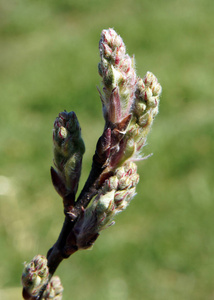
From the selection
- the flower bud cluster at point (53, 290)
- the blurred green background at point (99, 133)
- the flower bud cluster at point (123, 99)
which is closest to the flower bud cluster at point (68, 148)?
the flower bud cluster at point (123, 99)

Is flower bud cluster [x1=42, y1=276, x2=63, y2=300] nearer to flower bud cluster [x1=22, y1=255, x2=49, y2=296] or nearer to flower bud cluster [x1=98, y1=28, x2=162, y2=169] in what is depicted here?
flower bud cluster [x1=22, y1=255, x2=49, y2=296]

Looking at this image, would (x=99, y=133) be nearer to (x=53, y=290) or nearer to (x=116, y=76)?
(x=53, y=290)

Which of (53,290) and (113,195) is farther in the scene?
(53,290)

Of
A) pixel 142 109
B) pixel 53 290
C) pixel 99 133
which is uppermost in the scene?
pixel 99 133

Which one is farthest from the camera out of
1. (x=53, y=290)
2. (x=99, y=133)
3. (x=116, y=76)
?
(x=99, y=133)

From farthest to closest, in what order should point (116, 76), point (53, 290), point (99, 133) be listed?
point (99, 133), point (53, 290), point (116, 76)

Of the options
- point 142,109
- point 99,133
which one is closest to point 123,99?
point 142,109
